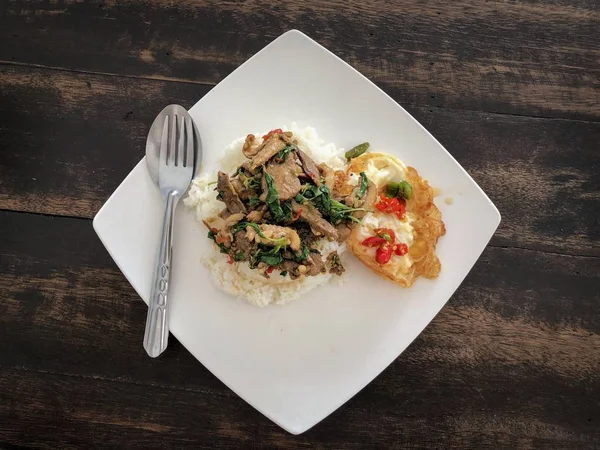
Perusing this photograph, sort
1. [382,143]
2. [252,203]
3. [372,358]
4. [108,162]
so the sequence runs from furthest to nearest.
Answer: [108,162] < [382,143] < [372,358] < [252,203]

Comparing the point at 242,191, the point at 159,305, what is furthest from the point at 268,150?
the point at 159,305

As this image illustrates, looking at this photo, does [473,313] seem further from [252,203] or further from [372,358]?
[252,203]

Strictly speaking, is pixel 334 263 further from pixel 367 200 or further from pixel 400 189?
pixel 400 189

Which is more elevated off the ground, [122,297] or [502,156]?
[502,156]

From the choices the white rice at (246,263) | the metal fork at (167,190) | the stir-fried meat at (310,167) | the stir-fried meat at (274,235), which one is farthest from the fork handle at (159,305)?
the stir-fried meat at (310,167)

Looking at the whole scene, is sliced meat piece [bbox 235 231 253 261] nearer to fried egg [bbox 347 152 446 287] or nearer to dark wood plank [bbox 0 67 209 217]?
fried egg [bbox 347 152 446 287]

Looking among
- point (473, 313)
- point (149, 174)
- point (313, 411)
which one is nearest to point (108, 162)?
point (149, 174)
